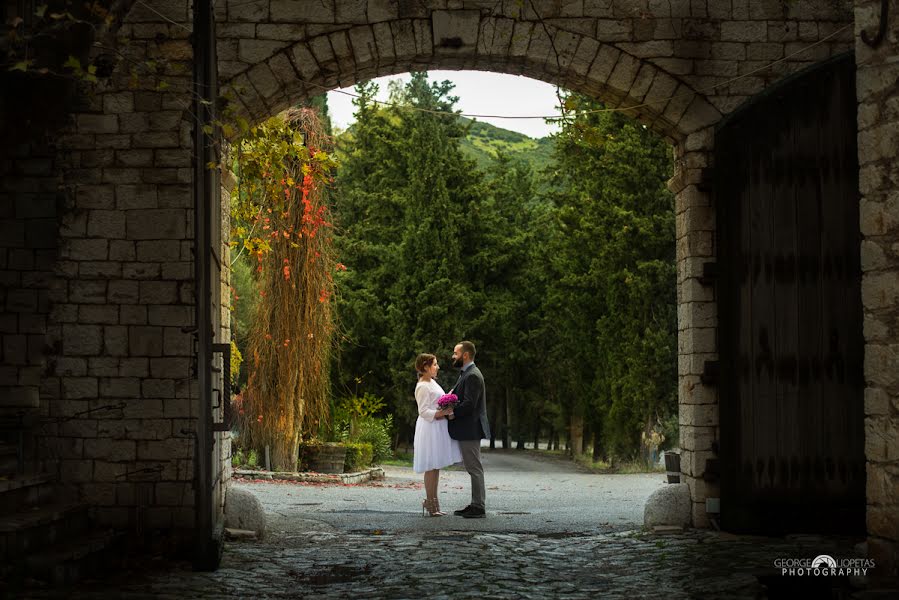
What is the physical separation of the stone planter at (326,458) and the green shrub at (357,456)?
0.21m

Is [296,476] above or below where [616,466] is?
above

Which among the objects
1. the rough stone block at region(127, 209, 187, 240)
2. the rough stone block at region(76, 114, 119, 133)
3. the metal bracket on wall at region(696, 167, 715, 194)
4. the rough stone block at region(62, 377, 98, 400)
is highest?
the rough stone block at region(76, 114, 119, 133)

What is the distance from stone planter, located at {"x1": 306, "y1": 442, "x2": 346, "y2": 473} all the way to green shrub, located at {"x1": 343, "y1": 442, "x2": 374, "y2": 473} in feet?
0.68

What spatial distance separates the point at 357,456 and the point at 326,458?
71 cm

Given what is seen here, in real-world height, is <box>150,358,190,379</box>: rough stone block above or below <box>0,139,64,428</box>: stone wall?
below

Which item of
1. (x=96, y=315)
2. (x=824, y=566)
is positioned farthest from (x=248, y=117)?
(x=824, y=566)

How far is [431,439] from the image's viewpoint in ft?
29.3

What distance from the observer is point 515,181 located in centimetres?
2892

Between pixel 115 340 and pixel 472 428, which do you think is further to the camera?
pixel 472 428

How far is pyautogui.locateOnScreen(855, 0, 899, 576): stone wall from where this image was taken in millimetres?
5031

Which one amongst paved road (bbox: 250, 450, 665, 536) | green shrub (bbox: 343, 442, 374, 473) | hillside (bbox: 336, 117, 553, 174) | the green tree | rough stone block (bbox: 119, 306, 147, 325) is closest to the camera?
rough stone block (bbox: 119, 306, 147, 325)

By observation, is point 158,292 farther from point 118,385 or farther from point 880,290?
point 880,290

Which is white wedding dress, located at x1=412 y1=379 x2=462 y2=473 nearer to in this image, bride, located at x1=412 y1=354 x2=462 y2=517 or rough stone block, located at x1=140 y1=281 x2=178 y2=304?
bride, located at x1=412 y1=354 x2=462 y2=517

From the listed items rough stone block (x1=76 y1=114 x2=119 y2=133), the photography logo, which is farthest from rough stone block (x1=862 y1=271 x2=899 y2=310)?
rough stone block (x1=76 y1=114 x2=119 y2=133)
